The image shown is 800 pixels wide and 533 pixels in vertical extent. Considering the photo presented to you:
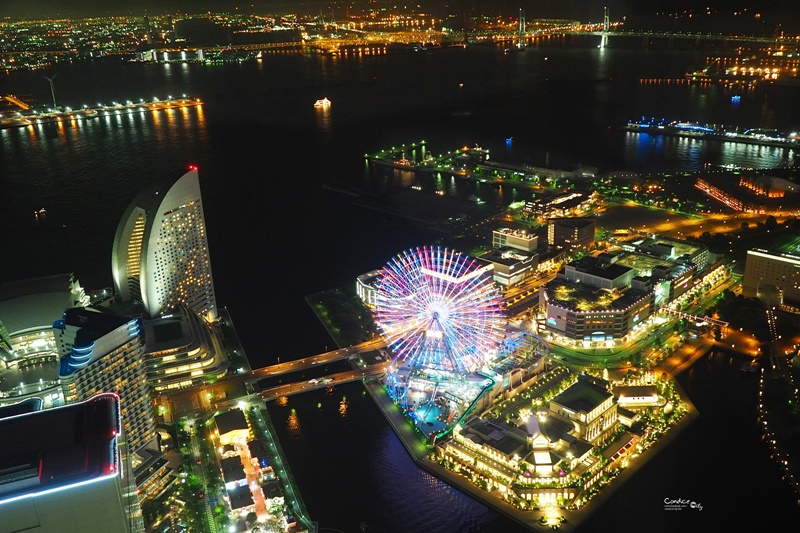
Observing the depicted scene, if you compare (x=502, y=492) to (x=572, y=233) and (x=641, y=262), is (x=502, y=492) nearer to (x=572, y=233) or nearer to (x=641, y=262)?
(x=641, y=262)

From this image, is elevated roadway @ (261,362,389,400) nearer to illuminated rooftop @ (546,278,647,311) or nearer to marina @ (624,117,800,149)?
illuminated rooftop @ (546,278,647,311)

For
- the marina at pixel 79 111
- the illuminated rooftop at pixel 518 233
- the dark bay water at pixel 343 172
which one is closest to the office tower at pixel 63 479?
the dark bay water at pixel 343 172

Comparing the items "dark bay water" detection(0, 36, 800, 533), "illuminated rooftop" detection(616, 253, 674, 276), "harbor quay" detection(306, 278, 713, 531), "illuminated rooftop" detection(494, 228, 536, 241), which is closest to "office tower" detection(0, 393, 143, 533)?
"dark bay water" detection(0, 36, 800, 533)

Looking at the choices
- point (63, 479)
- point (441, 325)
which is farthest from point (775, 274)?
point (63, 479)

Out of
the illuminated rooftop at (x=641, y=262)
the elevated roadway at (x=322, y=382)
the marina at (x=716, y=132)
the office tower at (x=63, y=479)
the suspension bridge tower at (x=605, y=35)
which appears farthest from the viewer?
the suspension bridge tower at (x=605, y=35)

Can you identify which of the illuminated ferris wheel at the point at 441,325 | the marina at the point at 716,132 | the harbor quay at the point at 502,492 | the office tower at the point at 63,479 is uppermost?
the office tower at the point at 63,479

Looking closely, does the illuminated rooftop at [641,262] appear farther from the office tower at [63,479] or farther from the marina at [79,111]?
the marina at [79,111]
